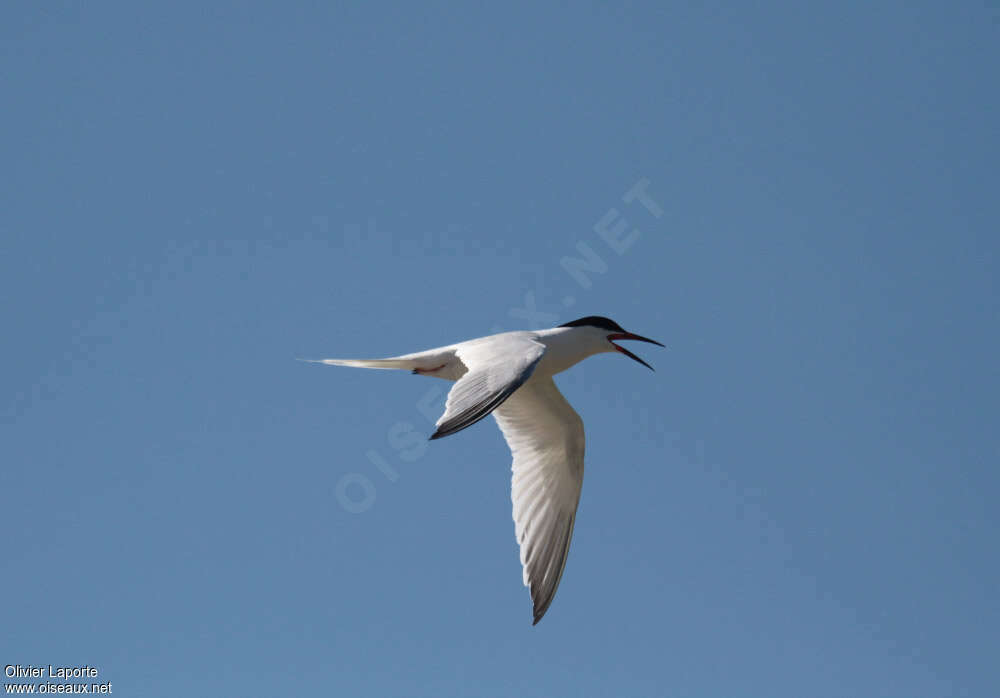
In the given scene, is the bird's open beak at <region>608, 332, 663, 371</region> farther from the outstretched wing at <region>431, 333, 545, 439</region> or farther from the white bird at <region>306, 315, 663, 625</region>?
the outstretched wing at <region>431, 333, 545, 439</region>

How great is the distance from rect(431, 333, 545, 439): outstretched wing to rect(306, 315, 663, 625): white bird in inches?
0.9

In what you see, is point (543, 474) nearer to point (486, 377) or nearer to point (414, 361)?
point (414, 361)

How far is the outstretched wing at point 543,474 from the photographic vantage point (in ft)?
32.3

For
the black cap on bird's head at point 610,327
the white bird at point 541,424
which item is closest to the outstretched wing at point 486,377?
the white bird at point 541,424

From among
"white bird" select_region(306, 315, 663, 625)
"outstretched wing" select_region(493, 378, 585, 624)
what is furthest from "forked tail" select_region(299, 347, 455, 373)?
"outstretched wing" select_region(493, 378, 585, 624)

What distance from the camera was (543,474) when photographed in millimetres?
10492

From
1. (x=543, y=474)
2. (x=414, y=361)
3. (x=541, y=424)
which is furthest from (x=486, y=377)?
(x=541, y=424)

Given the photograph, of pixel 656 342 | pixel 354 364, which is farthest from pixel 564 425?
pixel 354 364

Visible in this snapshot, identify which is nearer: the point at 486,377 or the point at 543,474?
the point at 486,377

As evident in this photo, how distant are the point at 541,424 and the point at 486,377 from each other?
3049mm

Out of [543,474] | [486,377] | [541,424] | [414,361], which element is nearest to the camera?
[486,377]

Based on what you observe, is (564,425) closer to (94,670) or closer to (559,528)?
(559,528)

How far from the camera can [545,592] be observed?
9609mm

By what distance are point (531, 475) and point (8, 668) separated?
16.4ft
